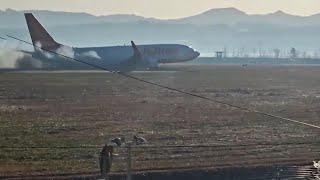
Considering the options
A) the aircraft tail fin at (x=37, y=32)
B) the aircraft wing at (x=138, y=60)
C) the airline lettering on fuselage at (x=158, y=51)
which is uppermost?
the aircraft tail fin at (x=37, y=32)

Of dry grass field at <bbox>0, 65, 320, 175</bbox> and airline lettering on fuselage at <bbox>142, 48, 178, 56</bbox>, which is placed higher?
airline lettering on fuselage at <bbox>142, 48, 178, 56</bbox>

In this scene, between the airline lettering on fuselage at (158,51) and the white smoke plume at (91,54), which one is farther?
the airline lettering on fuselage at (158,51)

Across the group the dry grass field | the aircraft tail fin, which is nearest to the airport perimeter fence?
the dry grass field

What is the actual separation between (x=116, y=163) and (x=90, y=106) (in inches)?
839

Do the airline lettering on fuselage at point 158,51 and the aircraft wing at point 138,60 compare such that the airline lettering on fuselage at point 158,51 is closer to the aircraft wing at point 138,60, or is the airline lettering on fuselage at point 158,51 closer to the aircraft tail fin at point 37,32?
the aircraft wing at point 138,60

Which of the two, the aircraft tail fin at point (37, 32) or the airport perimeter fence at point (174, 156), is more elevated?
the aircraft tail fin at point (37, 32)

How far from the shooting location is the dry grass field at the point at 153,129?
82.7 ft

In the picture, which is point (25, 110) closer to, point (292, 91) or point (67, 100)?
point (67, 100)

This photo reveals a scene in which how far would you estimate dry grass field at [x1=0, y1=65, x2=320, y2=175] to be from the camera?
Answer: 2522 centimetres

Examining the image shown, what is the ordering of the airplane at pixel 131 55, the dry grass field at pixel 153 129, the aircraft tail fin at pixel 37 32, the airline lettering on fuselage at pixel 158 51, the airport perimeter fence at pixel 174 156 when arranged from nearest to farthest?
the airport perimeter fence at pixel 174 156 → the dry grass field at pixel 153 129 → the aircraft tail fin at pixel 37 32 → the airplane at pixel 131 55 → the airline lettering on fuselage at pixel 158 51

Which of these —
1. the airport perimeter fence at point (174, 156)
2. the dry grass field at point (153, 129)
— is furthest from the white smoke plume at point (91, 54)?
the airport perimeter fence at point (174, 156)

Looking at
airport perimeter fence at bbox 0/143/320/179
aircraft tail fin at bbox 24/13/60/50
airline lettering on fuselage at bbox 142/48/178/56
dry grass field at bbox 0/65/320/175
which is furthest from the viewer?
airline lettering on fuselage at bbox 142/48/178/56

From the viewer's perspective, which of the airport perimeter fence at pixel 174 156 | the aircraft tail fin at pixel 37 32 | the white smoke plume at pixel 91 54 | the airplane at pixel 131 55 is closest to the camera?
the airport perimeter fence at pixel 174 156

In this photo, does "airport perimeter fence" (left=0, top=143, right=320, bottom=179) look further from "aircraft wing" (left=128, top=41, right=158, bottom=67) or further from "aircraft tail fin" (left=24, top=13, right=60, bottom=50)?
"aircraft wing" (left=128, top=41, right=158, bottom=67)
